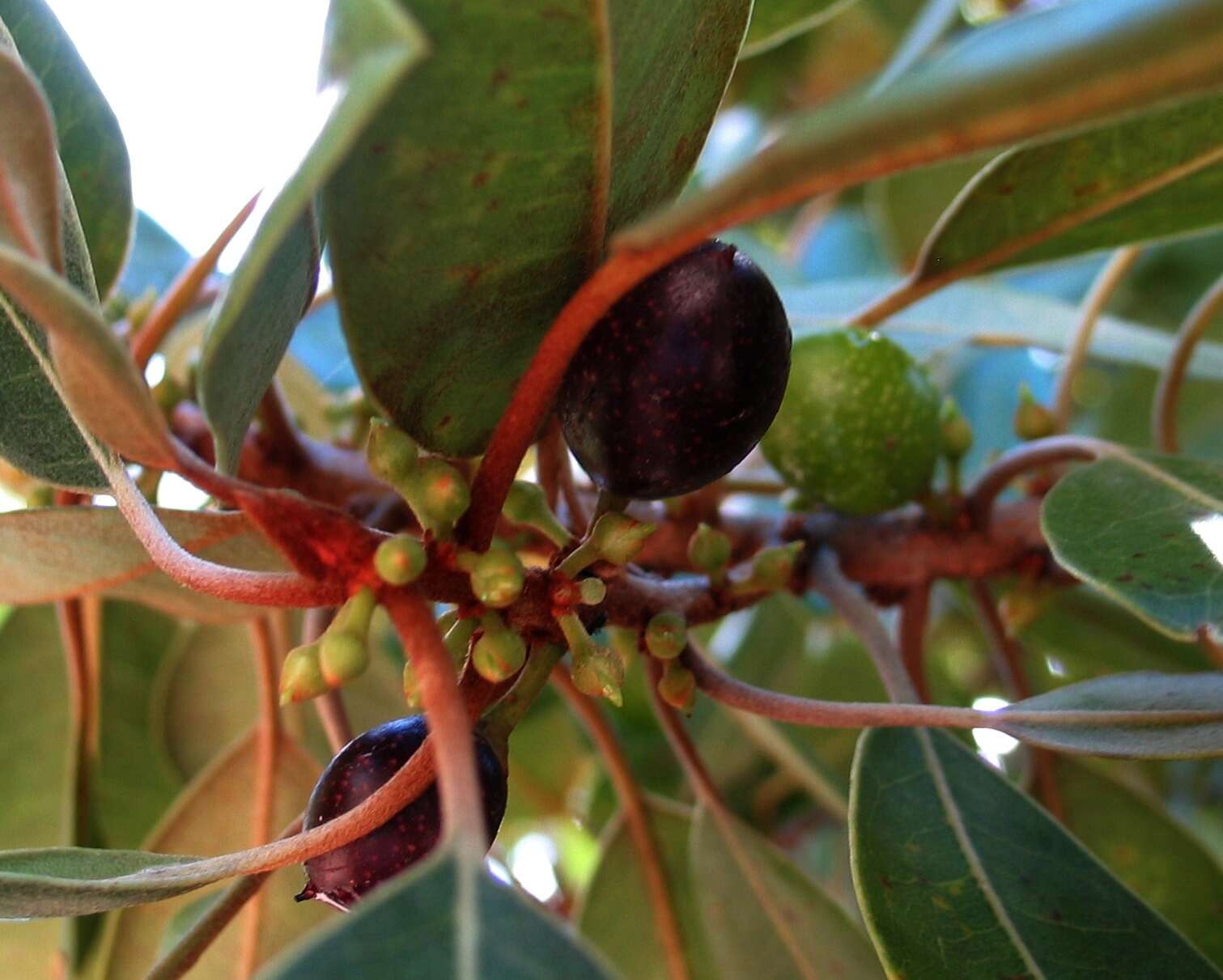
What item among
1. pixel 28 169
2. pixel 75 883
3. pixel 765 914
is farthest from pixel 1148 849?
pixel 28 169

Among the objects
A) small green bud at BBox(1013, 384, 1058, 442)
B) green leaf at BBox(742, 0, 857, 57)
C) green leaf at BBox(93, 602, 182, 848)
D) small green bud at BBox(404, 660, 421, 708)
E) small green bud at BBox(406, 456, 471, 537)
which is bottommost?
green leaf at BBox(93, 602, 182, 848)

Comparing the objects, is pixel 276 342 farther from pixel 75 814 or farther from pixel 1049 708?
pixel 75 814

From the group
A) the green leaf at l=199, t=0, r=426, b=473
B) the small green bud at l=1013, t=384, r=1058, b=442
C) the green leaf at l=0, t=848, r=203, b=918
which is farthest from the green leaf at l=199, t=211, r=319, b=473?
the small green bud at l=1013, t=384, r=1058, b=442

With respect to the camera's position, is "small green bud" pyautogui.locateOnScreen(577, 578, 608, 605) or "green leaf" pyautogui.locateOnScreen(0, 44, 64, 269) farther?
"small green bud" pyautogui.locateOnScreen(577, 578, 608, 605)

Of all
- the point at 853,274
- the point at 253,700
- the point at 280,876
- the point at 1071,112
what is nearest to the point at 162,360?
the point at 253,700

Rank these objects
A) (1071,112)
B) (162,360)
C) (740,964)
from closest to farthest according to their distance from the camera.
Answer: (1071,112) → (740,964) → (162,360)

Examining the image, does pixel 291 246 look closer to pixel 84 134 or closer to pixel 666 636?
pixel 666 636

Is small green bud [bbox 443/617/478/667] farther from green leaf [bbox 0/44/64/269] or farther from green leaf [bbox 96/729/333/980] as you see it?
green leaf [bbox 96/729/333/980]

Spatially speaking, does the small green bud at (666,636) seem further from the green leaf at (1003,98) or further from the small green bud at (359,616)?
the green leaf at (1003,98)
